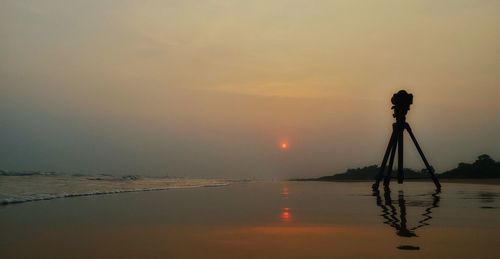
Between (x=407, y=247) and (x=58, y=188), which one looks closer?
(x=407, y=247)

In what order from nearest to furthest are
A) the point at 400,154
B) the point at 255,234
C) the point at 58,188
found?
the point at 255,234
the point at 400,154
the point at 58,188

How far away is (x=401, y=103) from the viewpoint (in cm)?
2181

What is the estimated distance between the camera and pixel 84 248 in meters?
6.88

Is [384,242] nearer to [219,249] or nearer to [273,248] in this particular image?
[273,248]

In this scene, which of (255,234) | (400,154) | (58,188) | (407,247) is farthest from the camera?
(58,188)

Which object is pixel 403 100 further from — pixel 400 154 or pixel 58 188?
pixel 58 188

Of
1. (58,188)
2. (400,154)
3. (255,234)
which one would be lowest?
(255,234)

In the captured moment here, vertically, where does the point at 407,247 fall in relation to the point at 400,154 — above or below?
below

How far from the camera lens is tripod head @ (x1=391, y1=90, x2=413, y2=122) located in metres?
21.8

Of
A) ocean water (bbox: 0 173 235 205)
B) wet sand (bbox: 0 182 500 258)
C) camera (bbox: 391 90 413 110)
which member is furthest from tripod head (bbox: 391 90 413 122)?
ocean water (bbox: 0 173 235 205)

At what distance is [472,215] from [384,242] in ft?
17.2

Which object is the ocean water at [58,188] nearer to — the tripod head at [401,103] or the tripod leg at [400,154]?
the tripod leg at [400,154]

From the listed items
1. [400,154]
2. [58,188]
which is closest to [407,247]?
[400,154]

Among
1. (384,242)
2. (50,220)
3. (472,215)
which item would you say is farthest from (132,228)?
(472,215)
